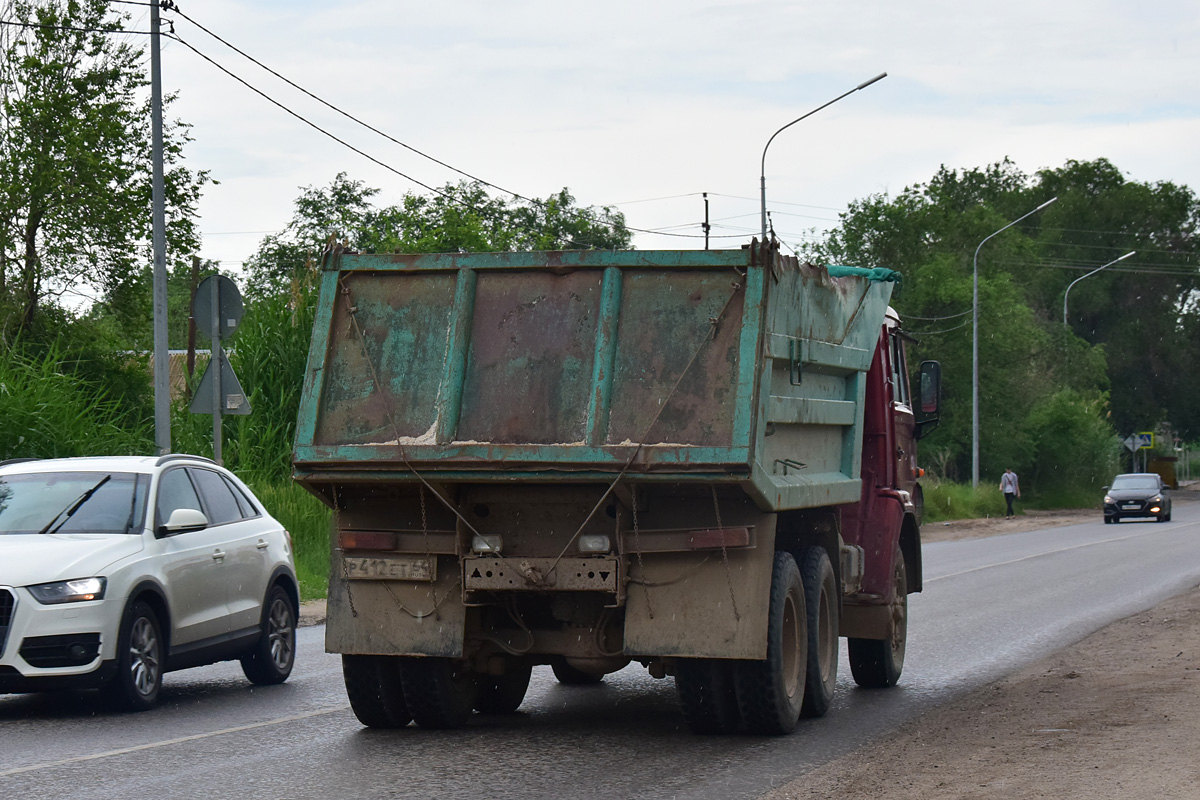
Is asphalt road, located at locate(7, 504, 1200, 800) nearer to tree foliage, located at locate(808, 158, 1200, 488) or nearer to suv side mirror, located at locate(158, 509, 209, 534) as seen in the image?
suv side mirror, located at locate(158, 509, 209, 534)

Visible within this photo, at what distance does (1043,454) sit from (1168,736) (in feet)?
170

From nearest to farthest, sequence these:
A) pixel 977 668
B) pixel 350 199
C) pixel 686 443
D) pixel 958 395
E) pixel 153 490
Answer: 1. pixel 686 443
2. pixel 153 490
3. pixel 977 668
4. pixel 958 395
5. pixel 350 199

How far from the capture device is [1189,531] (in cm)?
3912

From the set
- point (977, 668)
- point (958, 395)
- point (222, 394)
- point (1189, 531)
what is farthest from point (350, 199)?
point (977, 668)

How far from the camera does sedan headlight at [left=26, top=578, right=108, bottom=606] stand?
948 centimetres

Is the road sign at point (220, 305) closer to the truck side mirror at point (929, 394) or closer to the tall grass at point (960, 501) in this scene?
the truck side mirror at point (929, 394)

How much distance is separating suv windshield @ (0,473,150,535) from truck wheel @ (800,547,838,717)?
4.23 metres

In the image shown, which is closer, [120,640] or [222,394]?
[120,640]

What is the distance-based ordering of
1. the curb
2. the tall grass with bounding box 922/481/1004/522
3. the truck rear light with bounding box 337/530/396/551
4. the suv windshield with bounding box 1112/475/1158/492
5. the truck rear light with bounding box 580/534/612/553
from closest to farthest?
the truck rear light with bounding box 580/534/612/553 → the truck rear light with bounding box 337/530/396/551 → the curb → the tall grass with bounding box 922/481/1004/522 → the suv windshield with bounding box 1112/475/1158/492

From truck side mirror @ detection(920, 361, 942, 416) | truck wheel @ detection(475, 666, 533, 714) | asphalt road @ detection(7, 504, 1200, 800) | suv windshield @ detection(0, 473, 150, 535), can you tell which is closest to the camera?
asphalt road @ detection(7, 504, 1200, 800)

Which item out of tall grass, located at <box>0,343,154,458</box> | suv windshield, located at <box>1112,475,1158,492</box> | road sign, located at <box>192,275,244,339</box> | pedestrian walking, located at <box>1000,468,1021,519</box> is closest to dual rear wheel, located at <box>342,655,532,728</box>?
road sign, located at <box>192,275,244,339</box>

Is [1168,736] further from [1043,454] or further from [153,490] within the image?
[1043,454]

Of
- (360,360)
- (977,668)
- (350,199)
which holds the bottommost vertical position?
(977,668)

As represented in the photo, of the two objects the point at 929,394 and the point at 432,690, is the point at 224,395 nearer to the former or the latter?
the point at 929,394
